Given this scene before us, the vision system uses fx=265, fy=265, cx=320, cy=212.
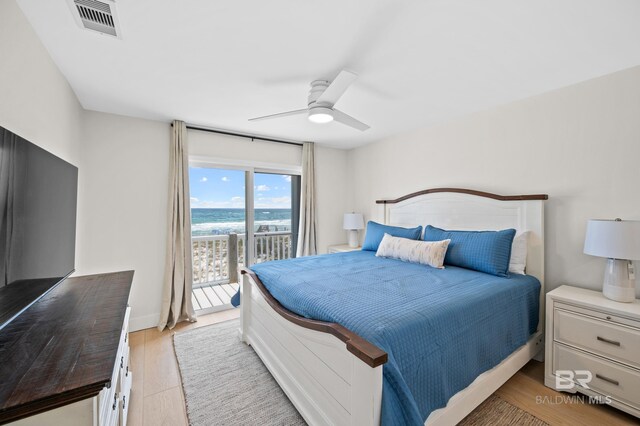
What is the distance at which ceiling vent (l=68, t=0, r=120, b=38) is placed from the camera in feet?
4.53

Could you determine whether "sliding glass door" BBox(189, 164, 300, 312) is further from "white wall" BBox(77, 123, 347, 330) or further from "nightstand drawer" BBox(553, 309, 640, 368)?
"nightstand drawer" BBox(553, 309, 640, 368)

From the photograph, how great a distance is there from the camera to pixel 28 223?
1.21 m

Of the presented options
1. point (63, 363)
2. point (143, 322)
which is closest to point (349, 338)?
point (63, 363)

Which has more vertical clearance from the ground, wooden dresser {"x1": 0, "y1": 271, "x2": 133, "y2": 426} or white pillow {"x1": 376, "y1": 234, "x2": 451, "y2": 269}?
white pillow {"x1": 376, "y1": 234, "x2": 451, "y2": 269}

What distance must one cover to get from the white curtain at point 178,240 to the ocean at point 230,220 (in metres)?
0.45

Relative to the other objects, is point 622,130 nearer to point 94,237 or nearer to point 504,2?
point 504,2

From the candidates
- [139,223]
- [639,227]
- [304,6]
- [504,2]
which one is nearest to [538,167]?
[639,227]

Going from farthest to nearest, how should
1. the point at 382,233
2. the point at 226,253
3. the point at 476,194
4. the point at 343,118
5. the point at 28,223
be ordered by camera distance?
1. the point at 226,253
2. the point at 382,233
3. the point at 476,194
4. the point at 343,118
5. the point at 28,223

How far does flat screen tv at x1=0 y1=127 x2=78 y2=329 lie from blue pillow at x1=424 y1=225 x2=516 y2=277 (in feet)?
9.71

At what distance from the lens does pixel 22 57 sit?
1.48 metres

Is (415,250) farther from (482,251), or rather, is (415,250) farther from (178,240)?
(178,240)

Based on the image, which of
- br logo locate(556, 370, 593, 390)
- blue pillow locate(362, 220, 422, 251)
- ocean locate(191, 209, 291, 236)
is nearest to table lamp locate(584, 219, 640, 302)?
br logo locate(556, 370, 593, 390)

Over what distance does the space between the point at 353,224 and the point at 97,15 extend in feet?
11.5

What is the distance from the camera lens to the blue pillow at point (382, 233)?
3199mm
